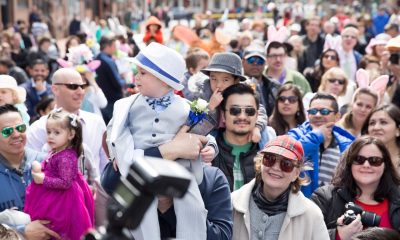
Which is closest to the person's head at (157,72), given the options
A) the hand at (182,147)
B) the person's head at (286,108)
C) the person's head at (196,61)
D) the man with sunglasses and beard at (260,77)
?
the hand at (182,147)

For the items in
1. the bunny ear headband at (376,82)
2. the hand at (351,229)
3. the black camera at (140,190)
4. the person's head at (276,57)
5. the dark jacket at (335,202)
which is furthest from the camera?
the person's head at (276,57)

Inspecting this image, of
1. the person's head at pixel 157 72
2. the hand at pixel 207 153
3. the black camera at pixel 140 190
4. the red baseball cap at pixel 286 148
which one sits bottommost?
the red baseball cap at pixel 286 148

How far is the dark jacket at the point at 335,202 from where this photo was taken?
371cm

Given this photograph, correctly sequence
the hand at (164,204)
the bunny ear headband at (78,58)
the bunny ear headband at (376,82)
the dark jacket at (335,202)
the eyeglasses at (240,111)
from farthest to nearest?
the bunny ear headband at (78,58)
the bunny ear headband at (376,82)
the eyeglasses at (240,111)
the dark jacket at (335,202)
the hand at (164,204)

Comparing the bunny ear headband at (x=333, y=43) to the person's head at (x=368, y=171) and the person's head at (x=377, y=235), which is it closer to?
the person's head at (x=368, y=171)

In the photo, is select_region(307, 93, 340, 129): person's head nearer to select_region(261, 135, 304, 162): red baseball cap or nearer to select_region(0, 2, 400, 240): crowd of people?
select_region(0, 2, 400, 240): crowd of people

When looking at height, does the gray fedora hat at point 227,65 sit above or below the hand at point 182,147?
below

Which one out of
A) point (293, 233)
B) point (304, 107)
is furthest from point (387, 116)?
point (293, 233)

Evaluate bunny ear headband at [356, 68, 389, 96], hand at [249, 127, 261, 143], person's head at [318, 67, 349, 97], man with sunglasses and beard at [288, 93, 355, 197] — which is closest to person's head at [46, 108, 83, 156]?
hand at [249, 127, 261, 143]

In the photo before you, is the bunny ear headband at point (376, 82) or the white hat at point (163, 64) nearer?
the white hat at point (163, 64)

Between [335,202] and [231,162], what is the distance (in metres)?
0.80

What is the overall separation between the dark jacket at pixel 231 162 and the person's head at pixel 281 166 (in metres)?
0.80

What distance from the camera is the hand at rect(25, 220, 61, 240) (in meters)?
3.79

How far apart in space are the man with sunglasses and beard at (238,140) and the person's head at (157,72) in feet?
4.16
